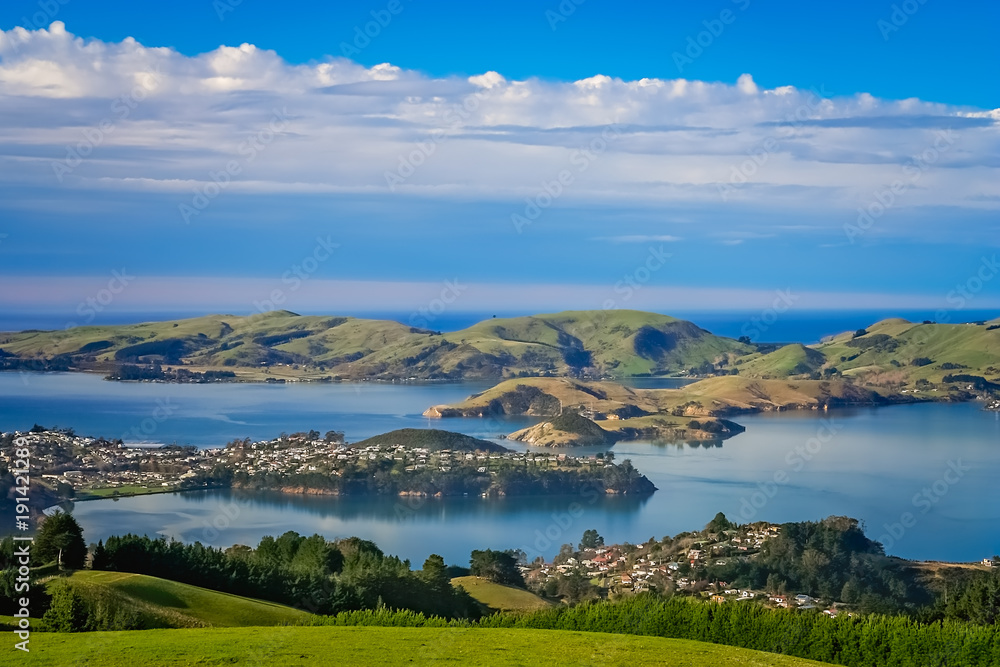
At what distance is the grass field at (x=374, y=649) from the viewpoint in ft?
42.7

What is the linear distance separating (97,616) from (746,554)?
1038 inches

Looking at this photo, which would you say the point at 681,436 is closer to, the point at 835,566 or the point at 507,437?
the point at 507,437

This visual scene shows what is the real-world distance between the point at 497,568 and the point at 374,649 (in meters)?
20.1

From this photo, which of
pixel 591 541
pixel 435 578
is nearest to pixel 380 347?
pixel 591 541

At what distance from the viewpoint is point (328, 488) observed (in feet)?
212

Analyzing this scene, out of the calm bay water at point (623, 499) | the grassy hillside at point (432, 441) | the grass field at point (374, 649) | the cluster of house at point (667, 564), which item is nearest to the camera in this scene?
the grass field at point (374, 649)

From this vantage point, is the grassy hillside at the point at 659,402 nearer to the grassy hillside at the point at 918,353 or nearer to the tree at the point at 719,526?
the grassy hillside at the point at 918,353

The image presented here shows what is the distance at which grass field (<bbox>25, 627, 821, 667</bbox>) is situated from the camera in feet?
42.7

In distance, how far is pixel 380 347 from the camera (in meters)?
167

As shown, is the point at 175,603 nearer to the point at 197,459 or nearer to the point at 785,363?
the point at 197,459

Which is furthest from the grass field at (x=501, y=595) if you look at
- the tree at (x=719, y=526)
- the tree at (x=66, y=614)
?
the tree at (x=66, y=614)

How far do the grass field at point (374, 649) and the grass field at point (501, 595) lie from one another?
13.1m

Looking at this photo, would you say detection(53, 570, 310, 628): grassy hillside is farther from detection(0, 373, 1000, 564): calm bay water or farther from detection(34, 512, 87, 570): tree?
detection(0, 373, 1000, 564): calm bay water

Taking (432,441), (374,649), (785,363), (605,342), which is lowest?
(374,649)
